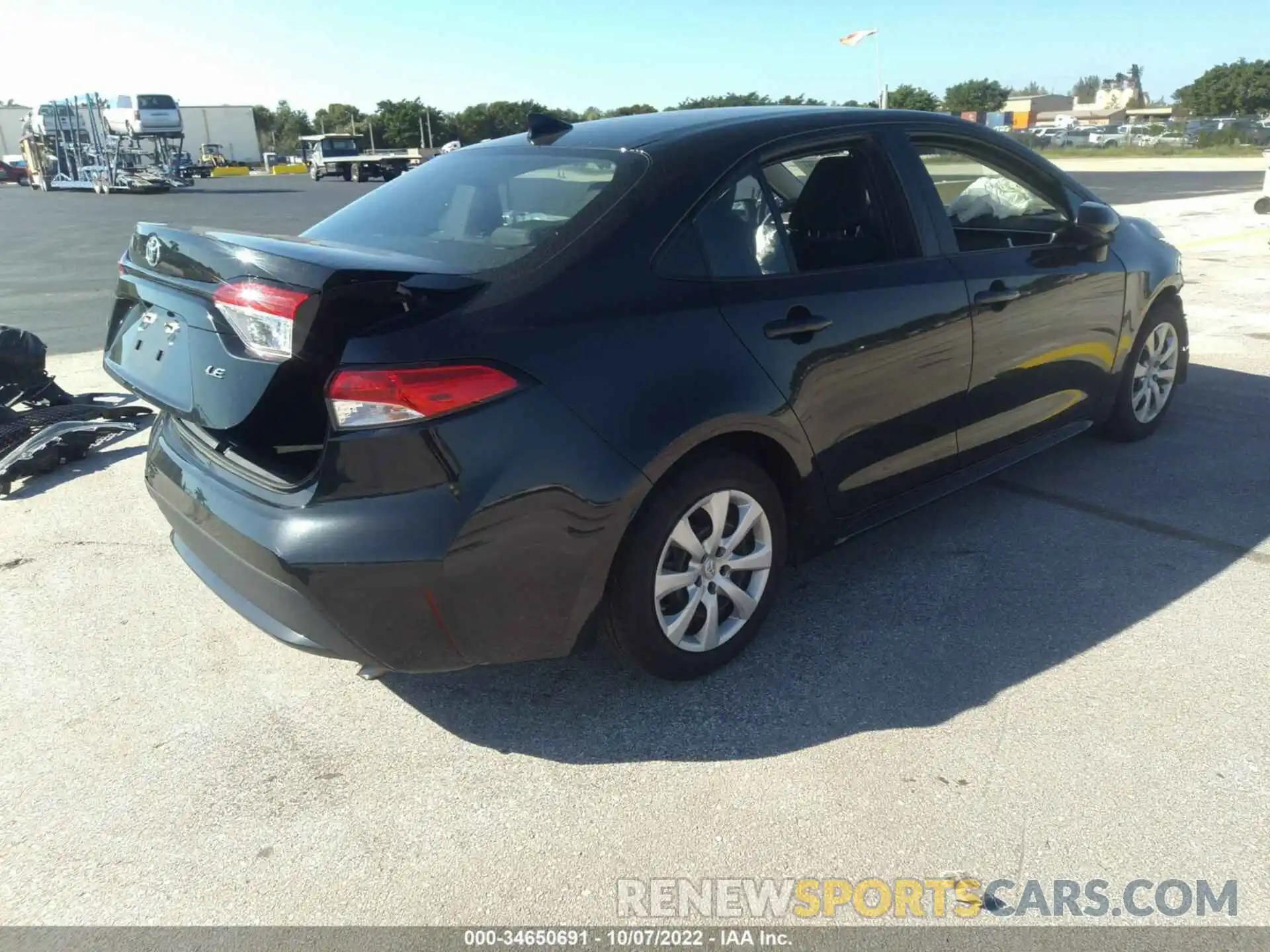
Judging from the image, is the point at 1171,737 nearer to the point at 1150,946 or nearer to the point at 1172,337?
the point at 1150,946

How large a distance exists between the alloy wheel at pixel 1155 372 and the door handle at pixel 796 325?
2.60 metres

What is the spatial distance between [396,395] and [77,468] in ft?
12.1

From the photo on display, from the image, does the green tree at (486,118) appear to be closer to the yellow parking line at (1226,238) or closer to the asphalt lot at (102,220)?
the asphalt lot at (102,220)

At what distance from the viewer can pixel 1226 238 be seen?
13.7m

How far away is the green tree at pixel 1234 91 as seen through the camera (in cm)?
6938

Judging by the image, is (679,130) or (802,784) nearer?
(802,784)

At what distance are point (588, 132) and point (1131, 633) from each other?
2554 mm

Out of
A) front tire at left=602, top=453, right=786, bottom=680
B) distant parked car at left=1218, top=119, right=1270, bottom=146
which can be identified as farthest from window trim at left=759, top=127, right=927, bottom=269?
distant parked car at left=1218, top=119, right=1270, bottom=146

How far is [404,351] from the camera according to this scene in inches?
90.7

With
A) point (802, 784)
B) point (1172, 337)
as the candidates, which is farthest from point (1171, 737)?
point (1172, 337)

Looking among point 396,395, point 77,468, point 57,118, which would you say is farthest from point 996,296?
point 57,118

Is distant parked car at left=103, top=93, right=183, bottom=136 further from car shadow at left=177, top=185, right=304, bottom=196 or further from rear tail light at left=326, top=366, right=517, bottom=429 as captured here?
rear tail light at left=326, top=366, right=517, bottom=429

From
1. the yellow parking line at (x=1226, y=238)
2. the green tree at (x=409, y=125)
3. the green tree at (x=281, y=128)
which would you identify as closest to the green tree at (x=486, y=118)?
the green tree at (x=409, y=125)

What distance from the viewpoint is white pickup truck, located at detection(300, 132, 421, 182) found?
151ft
